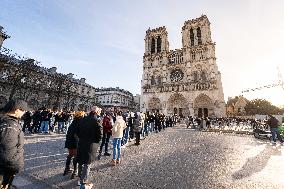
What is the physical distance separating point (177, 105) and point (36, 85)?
101 feet

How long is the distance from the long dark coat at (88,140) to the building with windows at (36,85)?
25.1m

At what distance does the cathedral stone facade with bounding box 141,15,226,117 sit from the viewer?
1761 inches

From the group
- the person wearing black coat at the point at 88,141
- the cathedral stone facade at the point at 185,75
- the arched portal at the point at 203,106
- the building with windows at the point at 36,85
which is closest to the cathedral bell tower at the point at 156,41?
the cathedral stone facade at the point at 185,75

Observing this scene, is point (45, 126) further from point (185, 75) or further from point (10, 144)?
point (185, 75)

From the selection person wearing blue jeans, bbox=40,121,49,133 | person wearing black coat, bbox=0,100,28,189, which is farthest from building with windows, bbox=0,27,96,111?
person wearing black coat, bbox=0,100,28,189

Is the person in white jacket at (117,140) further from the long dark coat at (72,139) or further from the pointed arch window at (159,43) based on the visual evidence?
the pointed arch window at (159,43)

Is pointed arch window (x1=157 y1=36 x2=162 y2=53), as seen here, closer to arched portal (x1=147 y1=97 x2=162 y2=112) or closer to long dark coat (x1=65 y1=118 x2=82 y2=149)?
arched portal (x1=147 y1=97 x2=162 y2=112)

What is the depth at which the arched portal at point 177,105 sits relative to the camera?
155 feet

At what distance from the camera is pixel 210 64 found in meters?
45.2

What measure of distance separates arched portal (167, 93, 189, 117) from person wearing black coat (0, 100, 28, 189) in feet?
149

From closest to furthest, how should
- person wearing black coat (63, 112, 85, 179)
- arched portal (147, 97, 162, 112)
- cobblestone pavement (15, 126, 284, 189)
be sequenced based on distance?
cobblestone pavement (15, 126, 284, 189) < person wearing black coat (63, 112, 85, 179) < arched portal (147, 97, 162, 112)

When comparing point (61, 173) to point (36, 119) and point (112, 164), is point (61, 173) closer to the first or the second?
point (112, 164)

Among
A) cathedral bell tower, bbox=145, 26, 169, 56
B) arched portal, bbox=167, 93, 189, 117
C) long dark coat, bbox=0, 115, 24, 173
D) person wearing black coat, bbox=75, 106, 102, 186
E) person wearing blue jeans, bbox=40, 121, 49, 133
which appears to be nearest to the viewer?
long dark coat, bbox=0, 115, 24, 173

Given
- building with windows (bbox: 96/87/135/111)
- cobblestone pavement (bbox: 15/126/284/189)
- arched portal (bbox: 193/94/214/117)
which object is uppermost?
building with windows (bbox: 96/87/135/111)
